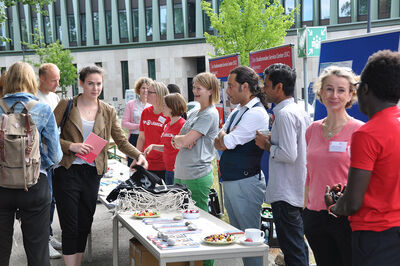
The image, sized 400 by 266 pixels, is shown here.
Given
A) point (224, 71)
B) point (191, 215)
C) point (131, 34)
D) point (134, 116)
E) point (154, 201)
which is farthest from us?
point (131, 34)

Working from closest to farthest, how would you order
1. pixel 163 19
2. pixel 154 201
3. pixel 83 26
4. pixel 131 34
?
pixel 154 201 < pixel 163 19 < pixel 131 34 < pixel 83 26

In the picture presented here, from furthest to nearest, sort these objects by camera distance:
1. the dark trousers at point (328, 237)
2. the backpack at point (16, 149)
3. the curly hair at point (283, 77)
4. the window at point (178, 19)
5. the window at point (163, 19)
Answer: the window at point (163, 19), the window at point (178, 19), the curly hair at point (283, 77), the backpack at point (16, 149), the dark trousers at point (328, 237)

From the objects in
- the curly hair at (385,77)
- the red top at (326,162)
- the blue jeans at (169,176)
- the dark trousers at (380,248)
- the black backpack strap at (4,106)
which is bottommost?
the blue jeans at (169,176)

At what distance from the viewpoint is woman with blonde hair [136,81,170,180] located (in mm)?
5828

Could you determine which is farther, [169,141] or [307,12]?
[307,12]

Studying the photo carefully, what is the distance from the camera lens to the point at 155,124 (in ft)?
19.6

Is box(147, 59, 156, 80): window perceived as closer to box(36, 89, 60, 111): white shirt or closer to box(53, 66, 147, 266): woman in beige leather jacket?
box(36, 89, 60, 111): white shirt

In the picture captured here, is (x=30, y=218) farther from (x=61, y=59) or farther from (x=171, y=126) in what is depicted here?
(x=61, y=59)

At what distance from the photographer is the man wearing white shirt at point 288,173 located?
361 cm

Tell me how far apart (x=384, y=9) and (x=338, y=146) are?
29.6 m

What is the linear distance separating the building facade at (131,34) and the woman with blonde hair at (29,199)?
3013 centimetres

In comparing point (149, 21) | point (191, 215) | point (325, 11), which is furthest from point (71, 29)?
point (191, 215)

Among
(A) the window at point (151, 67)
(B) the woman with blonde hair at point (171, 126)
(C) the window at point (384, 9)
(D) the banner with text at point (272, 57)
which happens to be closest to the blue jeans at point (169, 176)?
(B) the woman with blonde hair at point (171, 126)

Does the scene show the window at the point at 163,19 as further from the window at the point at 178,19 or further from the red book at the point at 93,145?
the red book at the point at 93,145
